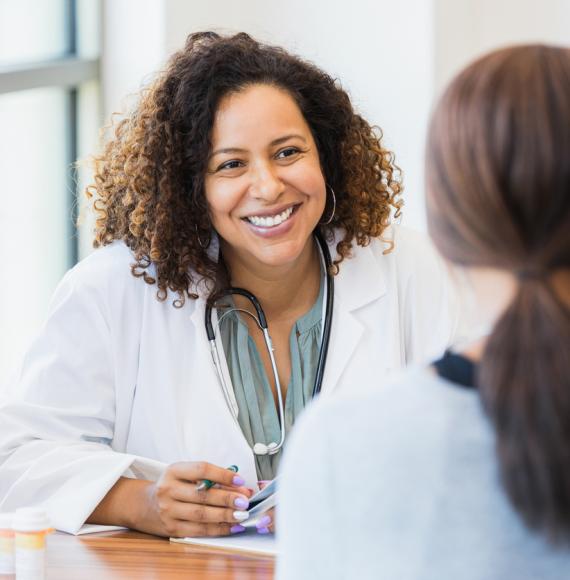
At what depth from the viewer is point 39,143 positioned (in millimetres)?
2859

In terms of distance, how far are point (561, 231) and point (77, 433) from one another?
124 centimetres

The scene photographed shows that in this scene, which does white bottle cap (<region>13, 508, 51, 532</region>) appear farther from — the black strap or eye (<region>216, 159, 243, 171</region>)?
eye (<region>216, 159, 243, 171</region>)

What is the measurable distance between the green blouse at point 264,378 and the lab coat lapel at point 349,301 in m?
0.04

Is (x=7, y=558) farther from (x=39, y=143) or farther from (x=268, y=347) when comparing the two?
(x=39, y=143)

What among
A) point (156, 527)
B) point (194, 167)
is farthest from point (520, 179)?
point (194, 167)

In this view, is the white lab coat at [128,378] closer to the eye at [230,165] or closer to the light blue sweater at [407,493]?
the eye at [230,165]

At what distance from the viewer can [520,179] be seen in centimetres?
78

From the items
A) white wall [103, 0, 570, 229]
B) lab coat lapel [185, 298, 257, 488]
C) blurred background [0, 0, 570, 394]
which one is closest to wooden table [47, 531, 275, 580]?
lab coat lapel [185, 298, 257, 488]

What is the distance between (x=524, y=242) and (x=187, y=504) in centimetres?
94

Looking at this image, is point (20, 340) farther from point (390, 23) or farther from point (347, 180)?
point (390, 23)

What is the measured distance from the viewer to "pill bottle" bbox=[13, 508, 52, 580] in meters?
1.32

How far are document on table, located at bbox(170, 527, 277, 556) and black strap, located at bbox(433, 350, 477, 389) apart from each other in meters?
0.73

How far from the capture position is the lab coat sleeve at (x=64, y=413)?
1.72 meters

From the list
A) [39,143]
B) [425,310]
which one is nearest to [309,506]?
[425,310]
